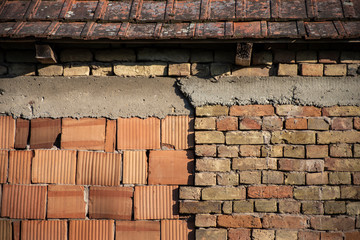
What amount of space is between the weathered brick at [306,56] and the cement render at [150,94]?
6.6 inches

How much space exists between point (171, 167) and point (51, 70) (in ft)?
4.73

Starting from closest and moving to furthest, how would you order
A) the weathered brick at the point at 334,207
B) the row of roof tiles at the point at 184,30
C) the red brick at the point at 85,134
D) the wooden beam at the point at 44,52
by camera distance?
the row of roof tiles at the point at 184,30 → the weathered brick at the point at 334,207 → the wooden beam at the point at 44,52 → the red brick at the point at 85,134

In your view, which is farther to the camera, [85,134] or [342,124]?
[85,134]

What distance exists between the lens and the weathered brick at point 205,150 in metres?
2.79

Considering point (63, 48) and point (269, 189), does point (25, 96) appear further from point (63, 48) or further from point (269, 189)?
point (269, 189)

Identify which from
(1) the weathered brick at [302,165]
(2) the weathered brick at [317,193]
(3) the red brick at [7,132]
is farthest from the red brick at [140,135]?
(2) the weathered brick at [317,193]

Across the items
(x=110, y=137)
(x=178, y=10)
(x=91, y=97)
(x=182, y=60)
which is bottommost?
(x=110, y=137)

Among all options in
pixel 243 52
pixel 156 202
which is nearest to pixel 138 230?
pixel 156 202

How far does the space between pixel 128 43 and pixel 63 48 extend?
2.17ft

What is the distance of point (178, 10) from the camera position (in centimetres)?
288

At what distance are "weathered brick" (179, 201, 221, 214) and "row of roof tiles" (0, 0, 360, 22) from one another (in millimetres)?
1592

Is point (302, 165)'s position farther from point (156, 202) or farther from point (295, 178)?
point (156, 202)

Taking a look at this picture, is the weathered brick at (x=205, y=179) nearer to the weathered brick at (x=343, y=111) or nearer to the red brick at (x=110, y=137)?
the red brick at (x=110, y=137)

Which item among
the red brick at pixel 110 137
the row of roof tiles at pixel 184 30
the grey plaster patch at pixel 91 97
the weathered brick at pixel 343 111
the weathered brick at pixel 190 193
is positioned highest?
the row of roof tiles at pixel 184 30
